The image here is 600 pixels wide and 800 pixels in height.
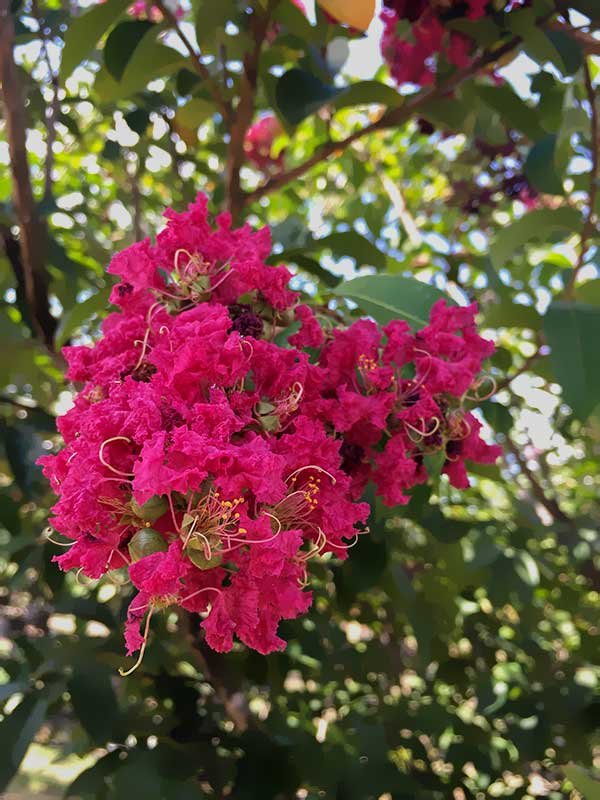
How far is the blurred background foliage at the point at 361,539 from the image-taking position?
920mm

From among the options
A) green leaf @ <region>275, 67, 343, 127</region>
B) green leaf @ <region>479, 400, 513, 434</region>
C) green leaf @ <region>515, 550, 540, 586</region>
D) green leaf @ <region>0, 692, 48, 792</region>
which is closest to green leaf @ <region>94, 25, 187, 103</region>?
green leaf @ <region>275, 67, 343, 127</region>

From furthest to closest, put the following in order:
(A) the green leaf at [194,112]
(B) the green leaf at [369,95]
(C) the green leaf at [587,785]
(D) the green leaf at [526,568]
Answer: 1. (D) the green leaf at [526,568]
2. (A) the green leaf at [194,112]
3. (B) the green leaf at [369,95]
4. (C) the green leaf at [587,785]

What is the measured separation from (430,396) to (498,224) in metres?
1.45

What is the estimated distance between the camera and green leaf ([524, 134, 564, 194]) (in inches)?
39.9

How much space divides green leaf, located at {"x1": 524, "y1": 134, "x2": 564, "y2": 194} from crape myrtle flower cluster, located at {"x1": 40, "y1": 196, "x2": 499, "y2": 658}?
0.46 metres

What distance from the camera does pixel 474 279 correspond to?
1917mm

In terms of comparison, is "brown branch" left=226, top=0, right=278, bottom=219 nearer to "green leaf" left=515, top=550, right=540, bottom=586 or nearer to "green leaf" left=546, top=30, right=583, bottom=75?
"green leaf" left=546, top=30, right=583, bottom=75

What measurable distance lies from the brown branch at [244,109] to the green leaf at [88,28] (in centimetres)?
17

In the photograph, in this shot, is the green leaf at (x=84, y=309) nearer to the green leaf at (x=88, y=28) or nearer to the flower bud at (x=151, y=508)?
the green leaf at (x=88, y=28)

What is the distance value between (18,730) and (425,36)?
1.14m

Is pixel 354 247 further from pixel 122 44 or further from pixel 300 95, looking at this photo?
pixel 122 44

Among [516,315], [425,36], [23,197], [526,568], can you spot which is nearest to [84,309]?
[23,197]

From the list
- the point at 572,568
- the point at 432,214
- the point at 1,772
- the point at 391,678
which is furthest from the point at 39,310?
the point at 432,214

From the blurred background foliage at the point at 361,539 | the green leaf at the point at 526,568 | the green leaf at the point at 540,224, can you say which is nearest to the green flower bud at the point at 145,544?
the blurred background foliage at the point at 361,539
